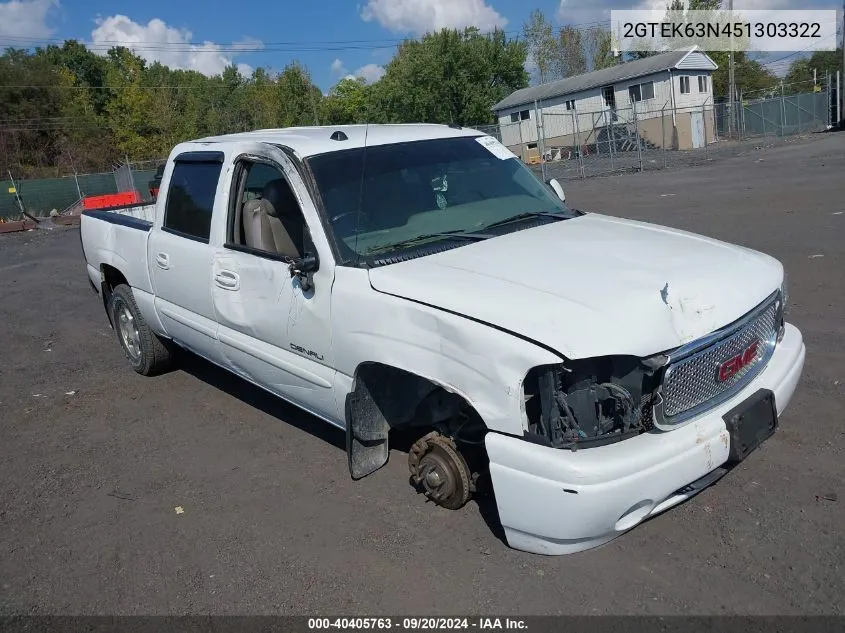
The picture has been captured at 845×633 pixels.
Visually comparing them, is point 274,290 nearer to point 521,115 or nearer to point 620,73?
point 620,73

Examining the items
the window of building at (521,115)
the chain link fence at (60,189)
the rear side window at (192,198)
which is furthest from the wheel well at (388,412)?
the window of building at (521,115)

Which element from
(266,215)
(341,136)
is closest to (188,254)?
(266,215)

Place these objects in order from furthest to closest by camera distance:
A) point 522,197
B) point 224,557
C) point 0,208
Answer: point 0,208
point 522,197
point 224,557

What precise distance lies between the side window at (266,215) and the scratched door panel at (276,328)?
116 millimetres

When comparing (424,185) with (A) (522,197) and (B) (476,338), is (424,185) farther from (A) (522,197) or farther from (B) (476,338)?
(B) (476,338)

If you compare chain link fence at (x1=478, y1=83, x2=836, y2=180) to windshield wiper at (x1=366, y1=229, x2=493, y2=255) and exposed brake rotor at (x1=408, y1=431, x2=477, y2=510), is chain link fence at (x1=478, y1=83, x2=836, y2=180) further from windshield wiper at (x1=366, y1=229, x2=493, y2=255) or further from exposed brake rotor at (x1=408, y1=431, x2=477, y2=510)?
exposed brake rotor at (x1=408, y1=431, x2=477, y2=510)

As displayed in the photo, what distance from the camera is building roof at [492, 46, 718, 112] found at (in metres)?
43.8

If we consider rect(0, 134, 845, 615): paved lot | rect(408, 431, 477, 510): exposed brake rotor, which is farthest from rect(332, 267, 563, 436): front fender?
rect(0, 134, 845, 615): paved lot

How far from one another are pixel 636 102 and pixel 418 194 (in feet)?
149

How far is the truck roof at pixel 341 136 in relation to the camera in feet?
14.2

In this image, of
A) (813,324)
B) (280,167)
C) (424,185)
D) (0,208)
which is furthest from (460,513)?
(0,208)

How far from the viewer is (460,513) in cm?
378

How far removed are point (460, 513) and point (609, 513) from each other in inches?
42.1

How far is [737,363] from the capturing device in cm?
333
